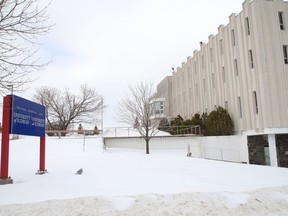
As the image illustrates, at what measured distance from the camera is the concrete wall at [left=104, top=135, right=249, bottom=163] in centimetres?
2320

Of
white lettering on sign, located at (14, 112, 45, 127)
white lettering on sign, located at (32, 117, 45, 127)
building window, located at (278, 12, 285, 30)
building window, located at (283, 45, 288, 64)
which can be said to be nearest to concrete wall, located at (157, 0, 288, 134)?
building window, located at (278, 12, 285, 30)

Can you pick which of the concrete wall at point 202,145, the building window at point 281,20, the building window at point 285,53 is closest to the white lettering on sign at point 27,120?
the concrete wall at point 202,145

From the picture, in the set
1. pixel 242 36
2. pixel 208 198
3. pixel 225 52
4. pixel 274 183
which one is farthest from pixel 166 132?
pixel 208 198

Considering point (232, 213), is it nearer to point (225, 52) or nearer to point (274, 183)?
point (274, 183)

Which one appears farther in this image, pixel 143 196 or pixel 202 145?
pixel 202 145

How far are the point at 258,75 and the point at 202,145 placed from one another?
8479 millimetres

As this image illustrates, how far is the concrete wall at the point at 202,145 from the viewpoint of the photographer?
23203mm

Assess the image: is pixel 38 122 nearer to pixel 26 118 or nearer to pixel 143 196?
pixel 26 118

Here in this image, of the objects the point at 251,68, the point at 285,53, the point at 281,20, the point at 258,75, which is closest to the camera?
the point at 258,75

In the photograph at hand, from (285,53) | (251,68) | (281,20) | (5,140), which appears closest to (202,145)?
(251,68)

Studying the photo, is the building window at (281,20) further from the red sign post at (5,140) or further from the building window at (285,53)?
the red sign post at (5,140)

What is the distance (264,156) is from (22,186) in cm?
1999

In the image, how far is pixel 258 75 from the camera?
22.4 meters

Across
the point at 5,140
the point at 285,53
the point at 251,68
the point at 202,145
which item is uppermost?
the point at 285,53
